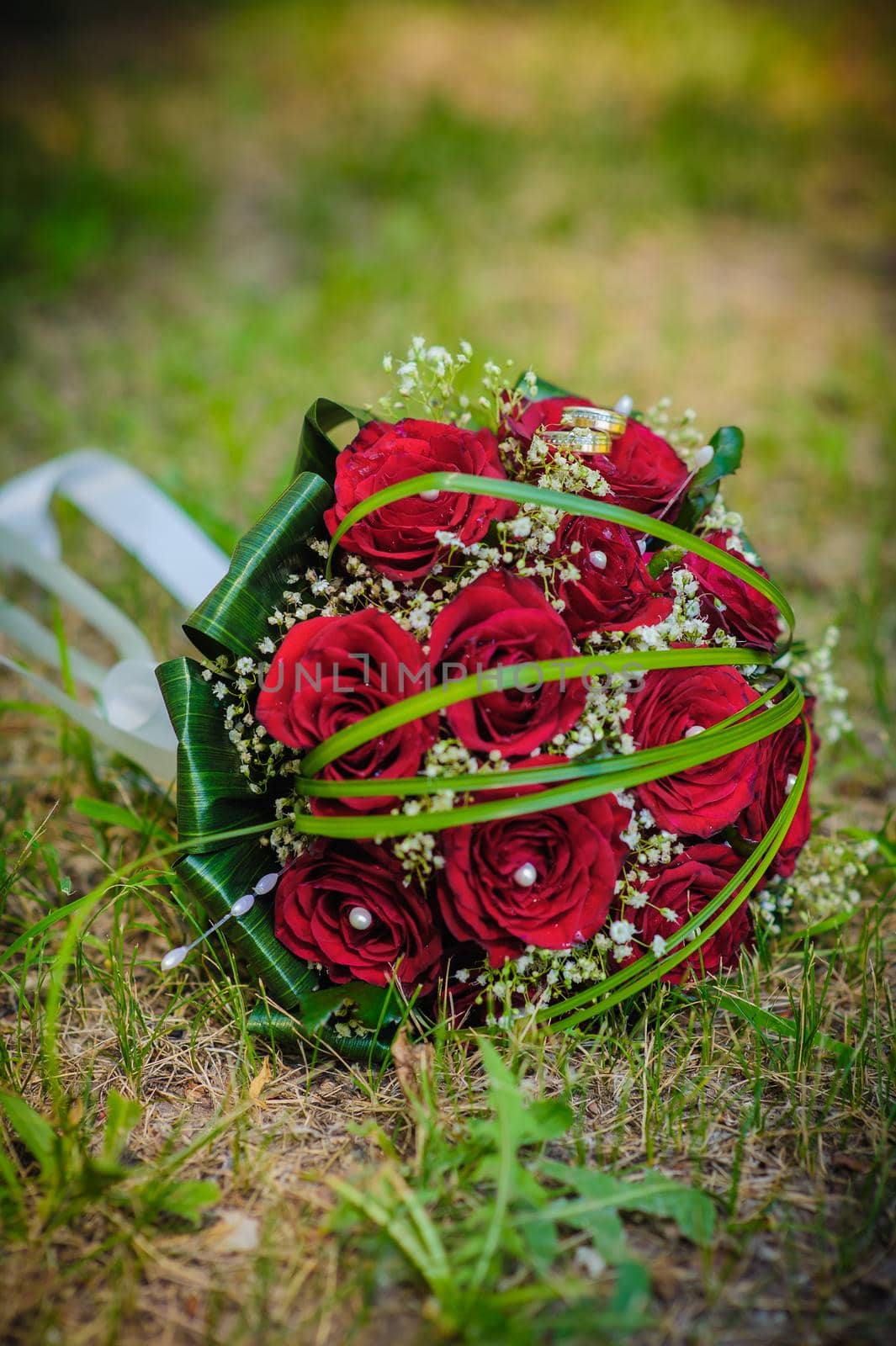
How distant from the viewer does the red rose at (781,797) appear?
137 centimetres

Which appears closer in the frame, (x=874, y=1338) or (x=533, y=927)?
(x=874, y=1338)

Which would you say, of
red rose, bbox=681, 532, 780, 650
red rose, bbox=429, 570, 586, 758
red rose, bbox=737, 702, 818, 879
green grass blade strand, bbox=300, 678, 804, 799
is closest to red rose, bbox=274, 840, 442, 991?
green grass blade strand, bbox=300, 678, 804, 799

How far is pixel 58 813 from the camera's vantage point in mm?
1857

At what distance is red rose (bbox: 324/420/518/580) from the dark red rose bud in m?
0.36

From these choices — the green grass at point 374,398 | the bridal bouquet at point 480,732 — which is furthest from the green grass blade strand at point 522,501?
the green grass at point 374,398

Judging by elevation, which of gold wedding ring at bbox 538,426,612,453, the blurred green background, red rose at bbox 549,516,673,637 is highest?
the blurred green background

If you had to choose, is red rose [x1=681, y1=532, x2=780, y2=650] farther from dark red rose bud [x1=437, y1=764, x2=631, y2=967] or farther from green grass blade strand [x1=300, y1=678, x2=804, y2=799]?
dark red rose bud [x1=437, y1=764, x2=631, y2=967]

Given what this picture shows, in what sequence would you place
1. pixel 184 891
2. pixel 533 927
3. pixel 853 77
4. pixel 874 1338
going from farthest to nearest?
pixel 853 77 → pixel 184 891 → pixel 533 927 → pixel 874 1338

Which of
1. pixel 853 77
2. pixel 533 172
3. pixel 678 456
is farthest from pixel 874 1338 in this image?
pixel 853 77

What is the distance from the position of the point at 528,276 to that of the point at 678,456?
336cm

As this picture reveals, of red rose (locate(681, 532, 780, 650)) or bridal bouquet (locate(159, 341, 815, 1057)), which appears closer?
bridal bouquet (locate(159, 341, 815, 1057))

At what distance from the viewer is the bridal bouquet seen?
3.76ft

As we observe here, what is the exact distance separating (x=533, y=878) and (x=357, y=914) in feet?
0.80

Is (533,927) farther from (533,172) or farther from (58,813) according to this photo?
(533,172)
